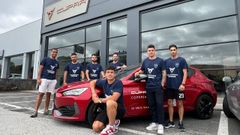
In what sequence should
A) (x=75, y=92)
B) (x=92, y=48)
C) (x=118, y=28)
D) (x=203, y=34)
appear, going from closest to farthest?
(x=75, y=92), (x=203, y=34), (x=118, y=28), (x=92, y=48)

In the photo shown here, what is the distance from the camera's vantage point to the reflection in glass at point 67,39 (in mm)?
14988

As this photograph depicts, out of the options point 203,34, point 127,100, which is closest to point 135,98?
point 127,100

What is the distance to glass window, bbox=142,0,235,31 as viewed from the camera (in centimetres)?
948

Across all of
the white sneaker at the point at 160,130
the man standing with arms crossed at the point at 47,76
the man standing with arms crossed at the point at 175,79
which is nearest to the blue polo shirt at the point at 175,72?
the man standing with arms crossed at the point at 175,79

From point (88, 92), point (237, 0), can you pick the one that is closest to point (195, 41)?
point (237, 0)

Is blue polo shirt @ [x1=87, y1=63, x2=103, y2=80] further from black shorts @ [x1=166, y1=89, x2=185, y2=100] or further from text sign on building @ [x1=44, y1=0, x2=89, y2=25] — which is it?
text sign on building @ [x1=44, y1=0, x2=89, y2=25]

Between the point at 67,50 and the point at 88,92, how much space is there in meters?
12.1

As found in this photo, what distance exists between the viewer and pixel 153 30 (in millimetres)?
11383

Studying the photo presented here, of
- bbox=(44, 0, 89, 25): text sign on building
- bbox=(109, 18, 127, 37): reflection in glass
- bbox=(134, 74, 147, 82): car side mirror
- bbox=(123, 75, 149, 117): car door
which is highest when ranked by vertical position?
bbox=(44, 0, 89, 25): text sign on building

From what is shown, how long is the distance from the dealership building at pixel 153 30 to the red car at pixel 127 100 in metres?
3.86

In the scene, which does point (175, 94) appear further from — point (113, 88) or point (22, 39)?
point (22, 39)

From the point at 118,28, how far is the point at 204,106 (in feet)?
26.2

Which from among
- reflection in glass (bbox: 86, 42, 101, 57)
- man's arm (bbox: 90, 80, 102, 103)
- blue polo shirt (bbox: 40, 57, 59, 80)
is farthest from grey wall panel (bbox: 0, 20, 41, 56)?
man's arm (bbox: 90, 80, 102, 103)

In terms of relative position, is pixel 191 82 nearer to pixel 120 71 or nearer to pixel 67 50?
pixel 120 71
